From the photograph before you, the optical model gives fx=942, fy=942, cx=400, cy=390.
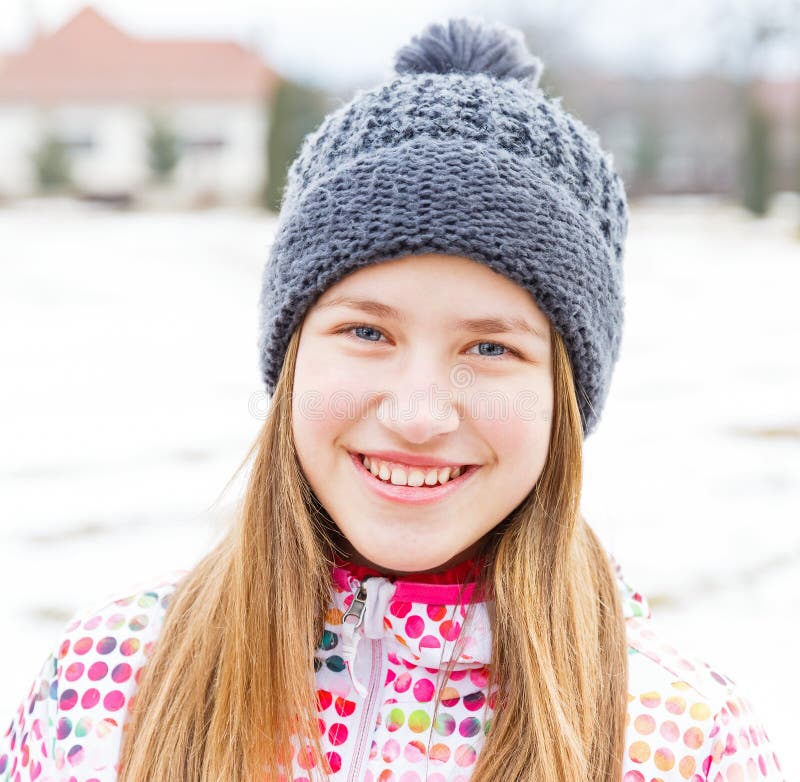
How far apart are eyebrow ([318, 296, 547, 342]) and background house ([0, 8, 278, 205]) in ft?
82.8

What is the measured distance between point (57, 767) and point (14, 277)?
40.7 feet

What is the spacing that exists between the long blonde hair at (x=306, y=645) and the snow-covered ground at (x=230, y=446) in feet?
0.99

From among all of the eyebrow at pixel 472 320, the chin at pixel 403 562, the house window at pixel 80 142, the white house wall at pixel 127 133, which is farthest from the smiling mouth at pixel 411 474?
the house window at pixel 80 142

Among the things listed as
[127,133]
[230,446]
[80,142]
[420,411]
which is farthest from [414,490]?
[80,142]

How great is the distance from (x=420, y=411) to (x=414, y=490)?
0.15 metres

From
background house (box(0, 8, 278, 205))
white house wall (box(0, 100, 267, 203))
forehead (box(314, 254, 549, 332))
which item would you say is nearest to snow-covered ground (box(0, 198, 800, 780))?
forehead (box(314, 254, 549, 332))

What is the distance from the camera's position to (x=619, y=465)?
18.7ft

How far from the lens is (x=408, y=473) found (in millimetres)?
1510

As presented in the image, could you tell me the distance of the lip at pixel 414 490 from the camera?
151 cm

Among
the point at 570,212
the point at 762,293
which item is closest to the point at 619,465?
the point at 570,212

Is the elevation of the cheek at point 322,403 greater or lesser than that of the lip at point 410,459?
greater

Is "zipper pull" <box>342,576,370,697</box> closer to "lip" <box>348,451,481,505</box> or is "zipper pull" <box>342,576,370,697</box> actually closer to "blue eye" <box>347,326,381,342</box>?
"lip" <box>348,451,481,505</box>

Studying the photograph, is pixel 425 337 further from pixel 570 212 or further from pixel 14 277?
pixel 14 277

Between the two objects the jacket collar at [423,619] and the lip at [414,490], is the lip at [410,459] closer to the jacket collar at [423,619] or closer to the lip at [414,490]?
the lip at [414,490]
